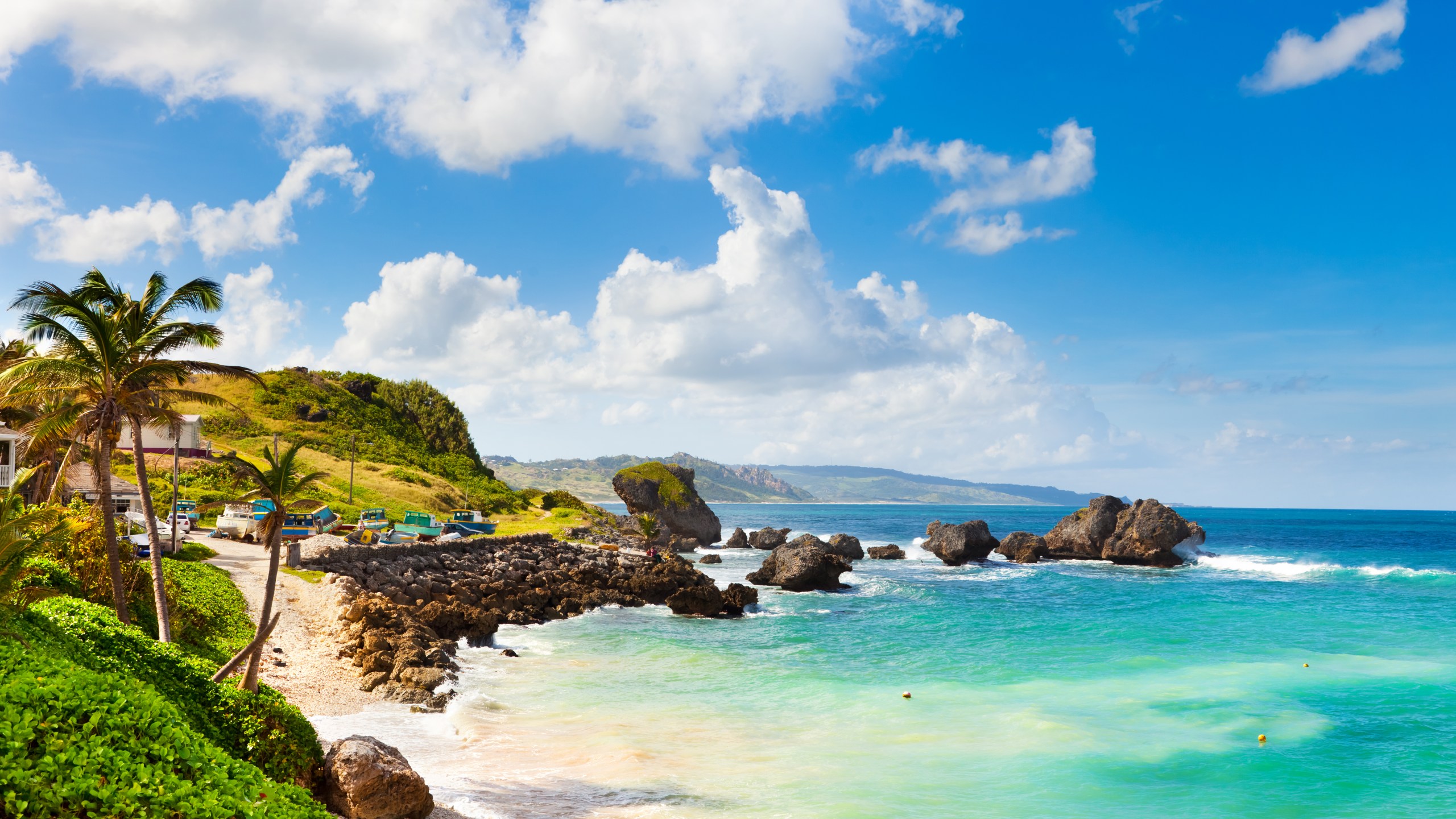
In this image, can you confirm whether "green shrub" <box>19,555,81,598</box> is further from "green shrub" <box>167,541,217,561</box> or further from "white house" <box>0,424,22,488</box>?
"white house" <box>0,424,22,488</box>

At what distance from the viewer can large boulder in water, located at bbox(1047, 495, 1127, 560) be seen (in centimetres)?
7375

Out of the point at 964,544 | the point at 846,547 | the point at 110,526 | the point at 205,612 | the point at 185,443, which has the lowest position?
the point at 846,547

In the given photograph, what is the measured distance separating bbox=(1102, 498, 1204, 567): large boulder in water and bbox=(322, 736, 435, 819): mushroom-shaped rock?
69.7m

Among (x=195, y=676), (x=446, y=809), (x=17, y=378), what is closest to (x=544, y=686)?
(x=446, y=809)

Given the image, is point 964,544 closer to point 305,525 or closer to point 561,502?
point 561,502

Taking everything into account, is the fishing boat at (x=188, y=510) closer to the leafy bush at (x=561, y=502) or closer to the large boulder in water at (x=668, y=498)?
the large boulder in water at (x=668, y=498)

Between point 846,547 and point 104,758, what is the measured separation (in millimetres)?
69673

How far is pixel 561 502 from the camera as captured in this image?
3789 inches

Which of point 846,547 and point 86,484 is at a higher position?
point 86,484

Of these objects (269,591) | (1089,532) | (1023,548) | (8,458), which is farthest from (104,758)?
(1089,532)

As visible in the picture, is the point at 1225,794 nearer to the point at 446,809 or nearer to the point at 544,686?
the point at 446,809

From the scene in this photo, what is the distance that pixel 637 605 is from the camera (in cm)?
4597

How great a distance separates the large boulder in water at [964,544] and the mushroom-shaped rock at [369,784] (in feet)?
213

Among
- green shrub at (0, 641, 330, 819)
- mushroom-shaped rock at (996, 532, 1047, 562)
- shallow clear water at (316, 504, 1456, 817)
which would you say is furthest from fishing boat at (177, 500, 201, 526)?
mushroom-shaped rock at (996, 532, 1047, 562)
